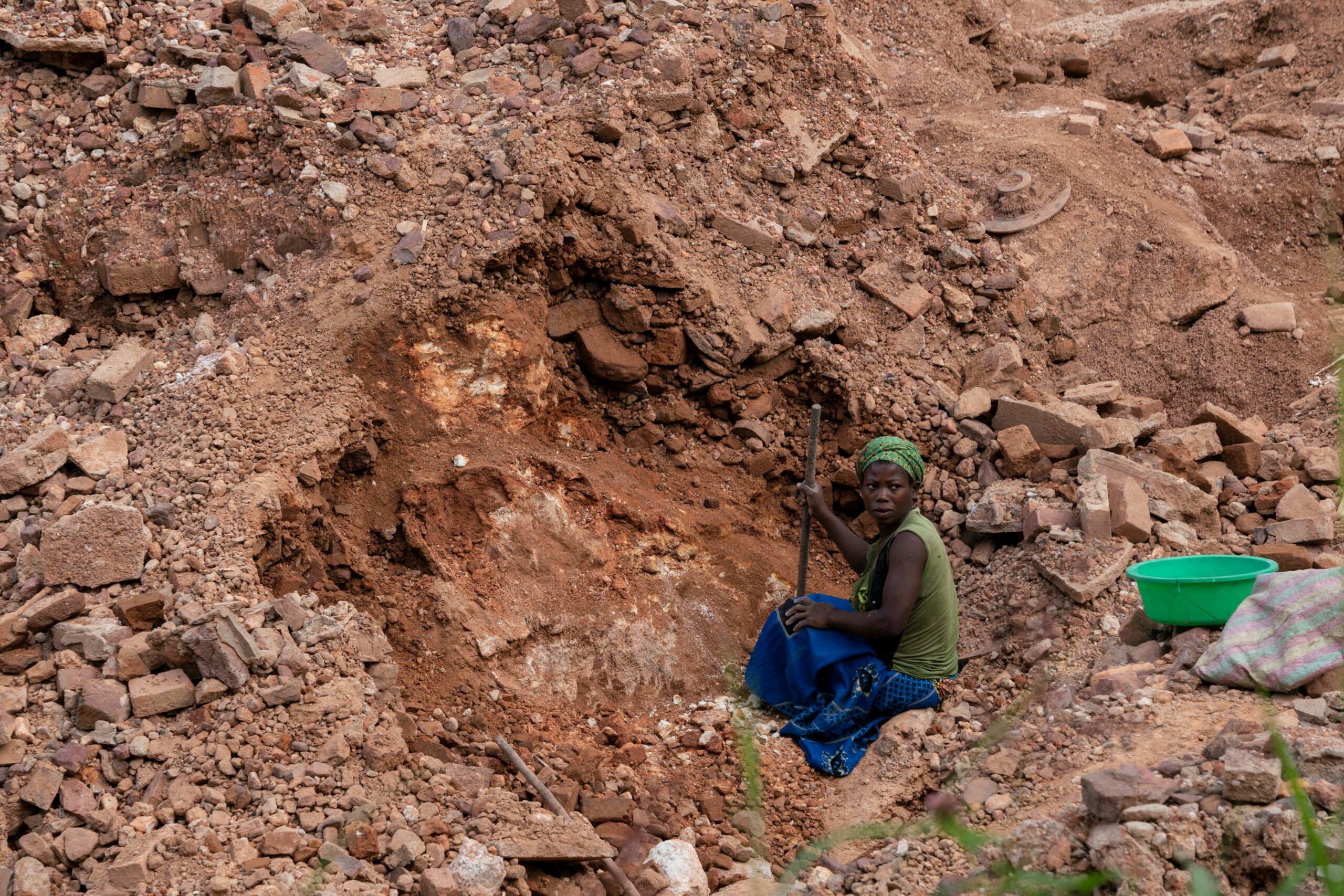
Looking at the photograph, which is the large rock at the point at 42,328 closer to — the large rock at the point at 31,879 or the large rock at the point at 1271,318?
the large rock at the point at 31,879

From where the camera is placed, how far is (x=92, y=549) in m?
4.04

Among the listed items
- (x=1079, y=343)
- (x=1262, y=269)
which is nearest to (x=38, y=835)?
(x=1079, y=343)

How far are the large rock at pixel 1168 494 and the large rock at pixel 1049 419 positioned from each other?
0.26 meters

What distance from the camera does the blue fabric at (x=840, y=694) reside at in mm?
4398

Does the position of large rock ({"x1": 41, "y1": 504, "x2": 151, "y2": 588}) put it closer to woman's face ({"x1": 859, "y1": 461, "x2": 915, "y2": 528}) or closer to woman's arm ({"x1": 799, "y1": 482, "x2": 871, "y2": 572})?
woman's arm ({"x1": 799, "y1": 482, "x2": 871, "y2": 572})

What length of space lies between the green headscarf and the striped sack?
1.24 metres

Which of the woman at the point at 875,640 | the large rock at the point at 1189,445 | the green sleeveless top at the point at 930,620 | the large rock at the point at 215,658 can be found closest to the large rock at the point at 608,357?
the woman at the point at 875,640

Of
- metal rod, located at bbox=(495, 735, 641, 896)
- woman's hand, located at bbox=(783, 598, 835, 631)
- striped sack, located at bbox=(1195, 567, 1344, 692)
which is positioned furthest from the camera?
woman's hand, located at bbox=(783, 598, 835, 631)

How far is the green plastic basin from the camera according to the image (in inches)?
154

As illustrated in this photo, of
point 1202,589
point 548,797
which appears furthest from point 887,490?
point 548,797

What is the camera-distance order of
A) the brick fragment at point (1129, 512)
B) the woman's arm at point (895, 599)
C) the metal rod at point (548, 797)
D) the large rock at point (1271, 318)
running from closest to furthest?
the metal rod at point (548, 797) < the woman's arm at point (895, 599) < the brick fragment at point (1129, 512) < the large rock at point (1271, 318)

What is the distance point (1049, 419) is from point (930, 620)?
4.73ft

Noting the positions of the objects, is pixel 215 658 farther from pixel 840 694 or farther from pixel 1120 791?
pixel 1120 791

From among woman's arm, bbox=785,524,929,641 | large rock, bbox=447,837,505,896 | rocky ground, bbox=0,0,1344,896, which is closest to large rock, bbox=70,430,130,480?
rocky ground, bbox=0,0,1344,896
